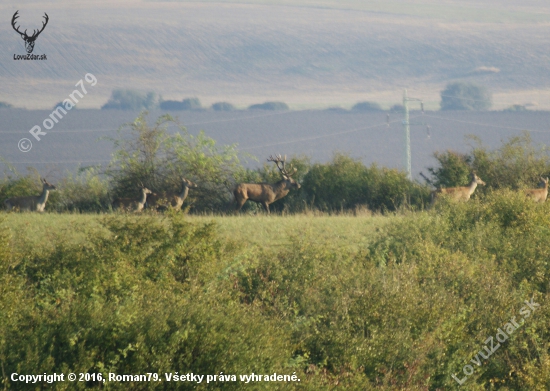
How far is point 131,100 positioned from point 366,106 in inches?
1416

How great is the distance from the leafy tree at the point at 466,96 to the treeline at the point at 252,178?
275ft

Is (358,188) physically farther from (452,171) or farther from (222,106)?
(222,106)

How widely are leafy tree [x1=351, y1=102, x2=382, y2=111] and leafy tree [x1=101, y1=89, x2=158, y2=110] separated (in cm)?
3165

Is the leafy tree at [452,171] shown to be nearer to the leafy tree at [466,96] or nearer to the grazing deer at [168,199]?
the grazing deer at [168,199]

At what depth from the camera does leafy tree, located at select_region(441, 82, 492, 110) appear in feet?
381

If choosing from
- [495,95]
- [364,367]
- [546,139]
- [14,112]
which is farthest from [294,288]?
[495,95]

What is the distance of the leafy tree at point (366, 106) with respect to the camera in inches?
4968

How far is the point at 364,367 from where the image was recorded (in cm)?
1419

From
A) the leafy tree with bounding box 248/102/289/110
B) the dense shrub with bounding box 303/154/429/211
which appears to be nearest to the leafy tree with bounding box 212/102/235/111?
the leafy tree with bounding box 248/102/289/110

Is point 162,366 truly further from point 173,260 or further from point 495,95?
point 495,95

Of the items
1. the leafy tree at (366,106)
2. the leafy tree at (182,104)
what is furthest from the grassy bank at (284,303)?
the leafy tree at (366,106)

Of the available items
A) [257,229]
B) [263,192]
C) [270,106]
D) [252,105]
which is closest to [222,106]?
[252,105]

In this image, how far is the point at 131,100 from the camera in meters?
110

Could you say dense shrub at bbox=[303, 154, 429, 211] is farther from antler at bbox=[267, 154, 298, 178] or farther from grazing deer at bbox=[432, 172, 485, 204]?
grazing deer at bbox=[432, 172, 485, 204]
